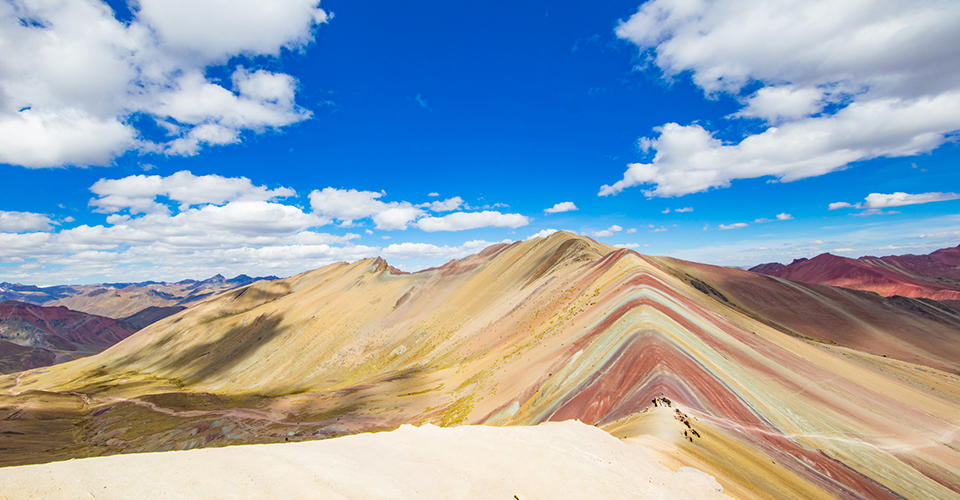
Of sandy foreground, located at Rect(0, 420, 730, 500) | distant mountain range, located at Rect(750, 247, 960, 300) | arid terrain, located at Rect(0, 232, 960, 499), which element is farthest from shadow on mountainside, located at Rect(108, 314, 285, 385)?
distant mountain range, located at Rect(750, 247, 960, 300)

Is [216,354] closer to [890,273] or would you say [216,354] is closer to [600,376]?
[600,376]

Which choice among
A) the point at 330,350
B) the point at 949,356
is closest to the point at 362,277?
the point at 330,350

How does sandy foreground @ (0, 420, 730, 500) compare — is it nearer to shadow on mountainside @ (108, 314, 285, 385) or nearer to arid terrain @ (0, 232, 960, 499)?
arid terrain @ (0, 232, 960, 499)

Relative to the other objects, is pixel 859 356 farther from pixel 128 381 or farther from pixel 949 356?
pixel 128 381

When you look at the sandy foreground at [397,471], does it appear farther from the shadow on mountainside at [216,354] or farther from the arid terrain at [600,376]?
the shadow on mountainside at [216,354]

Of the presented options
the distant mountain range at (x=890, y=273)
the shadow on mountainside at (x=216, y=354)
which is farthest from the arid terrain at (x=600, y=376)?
the distant mountain range at (x=890, y=273)

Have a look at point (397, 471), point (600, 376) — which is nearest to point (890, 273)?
point (600, 376)
